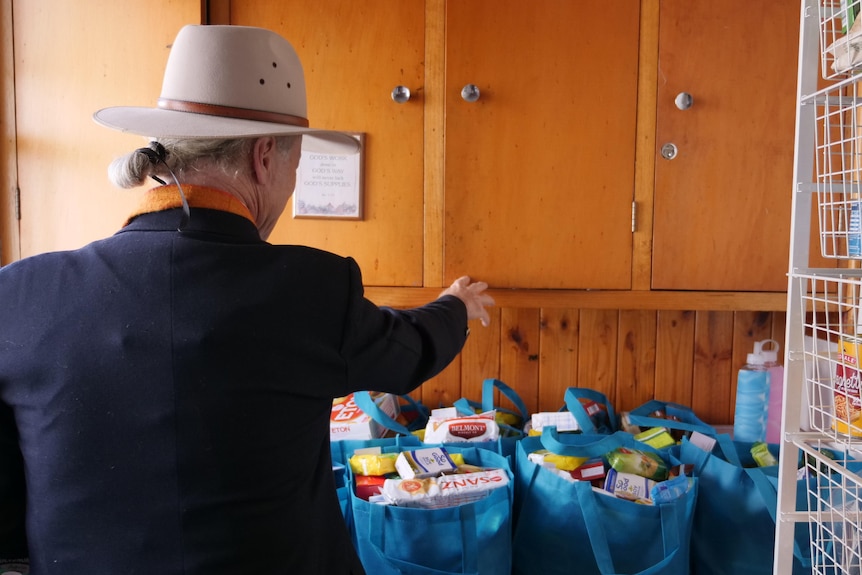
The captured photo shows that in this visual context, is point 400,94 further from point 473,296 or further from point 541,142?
point 473,296

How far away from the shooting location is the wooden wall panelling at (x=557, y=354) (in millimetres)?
1752

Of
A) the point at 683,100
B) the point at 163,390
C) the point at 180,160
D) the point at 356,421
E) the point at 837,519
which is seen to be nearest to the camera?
the point at 163,390

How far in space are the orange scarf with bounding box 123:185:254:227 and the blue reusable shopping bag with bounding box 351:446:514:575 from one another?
0.69 meters

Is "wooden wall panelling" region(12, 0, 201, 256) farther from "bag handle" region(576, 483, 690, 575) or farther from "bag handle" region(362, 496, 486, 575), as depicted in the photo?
"bag handle" region(576, 483, 690, 575)

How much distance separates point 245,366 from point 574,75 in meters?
1.06

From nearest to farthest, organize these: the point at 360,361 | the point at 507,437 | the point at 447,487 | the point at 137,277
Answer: the point at 137,277 < the point at 360,361 < the point at 447,487 < the point at 507,437

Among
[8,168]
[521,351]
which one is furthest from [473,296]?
[8,168]

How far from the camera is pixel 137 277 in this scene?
0.71 metres

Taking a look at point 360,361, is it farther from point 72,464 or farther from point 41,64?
point 41,64

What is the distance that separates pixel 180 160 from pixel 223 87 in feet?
0.40

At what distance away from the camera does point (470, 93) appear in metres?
1.41

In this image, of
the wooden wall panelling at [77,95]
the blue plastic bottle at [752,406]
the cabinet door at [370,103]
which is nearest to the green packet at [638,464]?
the blue plastic bottle at [752,406]

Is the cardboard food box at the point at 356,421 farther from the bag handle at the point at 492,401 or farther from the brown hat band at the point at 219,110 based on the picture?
the brown hat band at the point at 219,110

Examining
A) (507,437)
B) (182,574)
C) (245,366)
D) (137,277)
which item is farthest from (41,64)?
(507,437)
